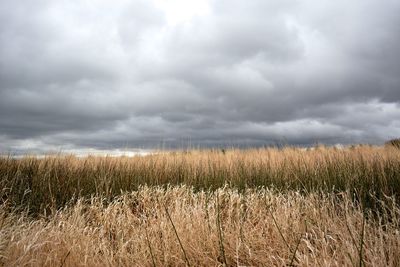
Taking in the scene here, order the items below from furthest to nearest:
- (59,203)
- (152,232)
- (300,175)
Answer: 1. (300,175)
2. (59,203)
3. (152,232)

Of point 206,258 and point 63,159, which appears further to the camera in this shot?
point 63,159

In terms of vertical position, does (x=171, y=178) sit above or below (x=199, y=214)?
above

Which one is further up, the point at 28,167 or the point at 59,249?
the point at 28,167

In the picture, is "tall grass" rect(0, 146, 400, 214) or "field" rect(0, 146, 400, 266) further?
"tall grass" rect(0, 146, 400, 214)

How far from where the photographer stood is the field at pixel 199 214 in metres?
4.71

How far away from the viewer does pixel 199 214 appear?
6.28 meters

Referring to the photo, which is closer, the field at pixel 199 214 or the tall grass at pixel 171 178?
the field at pixel 199 214

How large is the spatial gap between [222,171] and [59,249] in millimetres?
7234

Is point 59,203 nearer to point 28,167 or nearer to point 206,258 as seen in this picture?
point 28,167

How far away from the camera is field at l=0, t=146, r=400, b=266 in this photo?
15.4ft

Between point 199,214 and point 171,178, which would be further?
point 171,178

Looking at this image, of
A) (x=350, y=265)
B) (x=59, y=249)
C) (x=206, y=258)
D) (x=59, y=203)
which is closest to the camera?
(x=350, y=265)

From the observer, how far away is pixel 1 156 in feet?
39.8

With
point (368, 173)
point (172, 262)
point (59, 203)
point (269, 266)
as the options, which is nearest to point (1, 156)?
point (59, 203)
